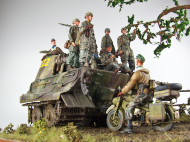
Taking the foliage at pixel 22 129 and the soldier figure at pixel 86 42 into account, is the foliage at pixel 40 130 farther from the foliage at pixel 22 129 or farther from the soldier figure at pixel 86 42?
the soldier figure at pixel 86 42

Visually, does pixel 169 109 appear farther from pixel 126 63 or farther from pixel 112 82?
pixel 126 63

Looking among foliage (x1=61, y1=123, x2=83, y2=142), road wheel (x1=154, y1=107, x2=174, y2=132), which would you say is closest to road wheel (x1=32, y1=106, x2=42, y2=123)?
foliage (x1=61, y1=123, x2=83, y2=142)

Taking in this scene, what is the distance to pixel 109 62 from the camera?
9375 millimetres

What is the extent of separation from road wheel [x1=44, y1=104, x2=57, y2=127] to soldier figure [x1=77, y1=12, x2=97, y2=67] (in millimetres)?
1726

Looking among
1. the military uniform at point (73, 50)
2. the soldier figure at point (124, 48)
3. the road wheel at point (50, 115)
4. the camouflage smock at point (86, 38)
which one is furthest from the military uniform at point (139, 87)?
the soldier figure at point (124, 48)

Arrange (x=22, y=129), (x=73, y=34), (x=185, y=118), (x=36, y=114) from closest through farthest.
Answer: (x=22, y=129) → (x=73, y=34) → (x=185, y=118) → (x=36, y=114)

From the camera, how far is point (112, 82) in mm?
8453

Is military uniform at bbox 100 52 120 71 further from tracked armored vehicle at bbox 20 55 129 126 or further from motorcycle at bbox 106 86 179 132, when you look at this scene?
motorcycle at bbox 106 86 179 132

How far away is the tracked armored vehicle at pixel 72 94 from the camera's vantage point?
7.45 meters

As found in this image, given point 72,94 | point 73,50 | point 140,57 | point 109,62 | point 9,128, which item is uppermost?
point 73,50

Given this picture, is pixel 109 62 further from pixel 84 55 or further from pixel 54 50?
pixel 54 50

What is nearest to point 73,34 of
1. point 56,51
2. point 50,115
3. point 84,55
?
point 84,55

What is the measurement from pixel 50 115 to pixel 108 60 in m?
2.97

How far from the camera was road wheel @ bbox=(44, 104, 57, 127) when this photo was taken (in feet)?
25.7
